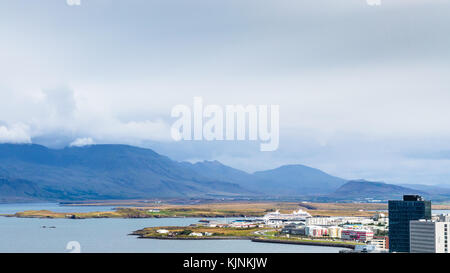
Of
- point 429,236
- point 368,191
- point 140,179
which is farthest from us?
point 140,179

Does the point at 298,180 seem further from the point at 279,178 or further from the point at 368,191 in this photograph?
the point at 368,191

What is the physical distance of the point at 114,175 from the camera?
268 feet

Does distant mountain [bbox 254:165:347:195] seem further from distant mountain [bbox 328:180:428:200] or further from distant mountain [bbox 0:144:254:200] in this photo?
distant mountain [bbox 0:144:254:200]

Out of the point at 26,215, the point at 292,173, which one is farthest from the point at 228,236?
the point at 292,173

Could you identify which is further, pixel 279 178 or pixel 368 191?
pixel 279 178

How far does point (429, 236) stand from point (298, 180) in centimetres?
8011

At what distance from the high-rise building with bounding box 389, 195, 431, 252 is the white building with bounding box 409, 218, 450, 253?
1.55m

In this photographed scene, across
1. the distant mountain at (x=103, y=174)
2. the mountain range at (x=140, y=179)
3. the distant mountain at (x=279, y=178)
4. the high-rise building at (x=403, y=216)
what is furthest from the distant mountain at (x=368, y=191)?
the high-rise building at (x=403, y=216)

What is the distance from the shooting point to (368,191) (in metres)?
72.8

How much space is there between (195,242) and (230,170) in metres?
74.5

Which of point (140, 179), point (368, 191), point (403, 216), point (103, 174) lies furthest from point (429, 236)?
point (103, 174)

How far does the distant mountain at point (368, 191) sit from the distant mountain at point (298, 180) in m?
7.30

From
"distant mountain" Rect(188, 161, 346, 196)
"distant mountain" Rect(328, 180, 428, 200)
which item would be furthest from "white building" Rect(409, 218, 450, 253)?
"distant mountain" Rect(188, 161, 346, 196)

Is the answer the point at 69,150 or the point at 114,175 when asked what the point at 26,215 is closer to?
the point at 114,175
